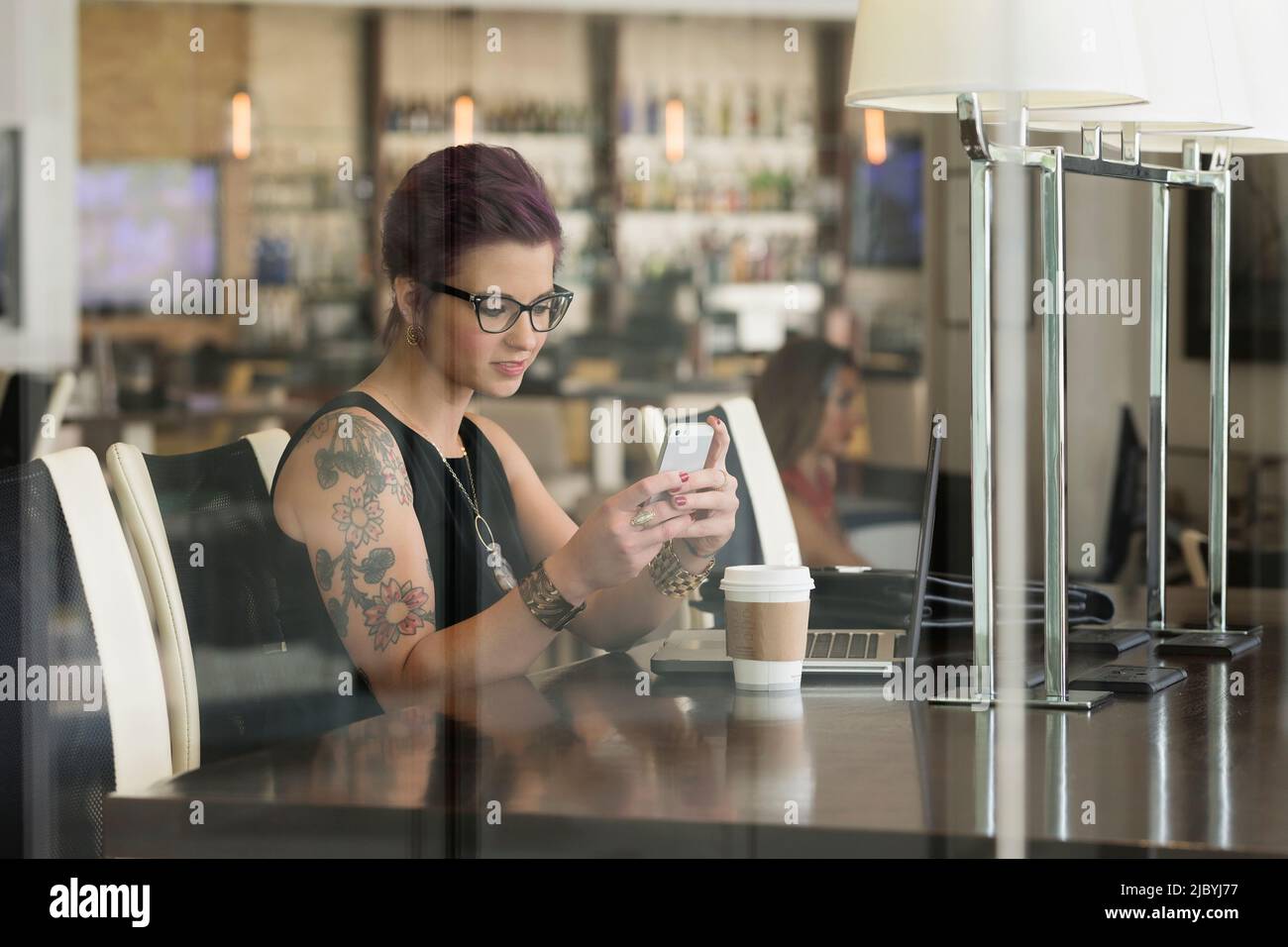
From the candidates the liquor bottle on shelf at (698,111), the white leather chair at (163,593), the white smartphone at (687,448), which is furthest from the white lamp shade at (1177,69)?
the liquor bottle on shelf at (698,111)

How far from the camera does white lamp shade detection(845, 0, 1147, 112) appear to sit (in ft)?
3.41

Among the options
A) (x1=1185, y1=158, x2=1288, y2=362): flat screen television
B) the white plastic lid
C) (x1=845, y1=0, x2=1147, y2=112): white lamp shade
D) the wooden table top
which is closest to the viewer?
the wooden table top

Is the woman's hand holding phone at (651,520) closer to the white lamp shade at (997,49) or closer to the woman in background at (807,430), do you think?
the white lamp shade at (997,49)

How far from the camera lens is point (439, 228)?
5.11ft

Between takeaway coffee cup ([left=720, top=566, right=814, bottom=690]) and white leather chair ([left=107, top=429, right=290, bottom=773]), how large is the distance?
0.43 metres

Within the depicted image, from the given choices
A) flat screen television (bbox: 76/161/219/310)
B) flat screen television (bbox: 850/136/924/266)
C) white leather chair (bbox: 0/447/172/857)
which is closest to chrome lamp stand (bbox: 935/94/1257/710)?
white leather chair (bbox: 0/447/172/857)

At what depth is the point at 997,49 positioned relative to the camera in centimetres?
108

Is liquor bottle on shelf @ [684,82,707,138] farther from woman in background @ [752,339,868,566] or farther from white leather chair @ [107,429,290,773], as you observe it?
white leather chair @ [107,429,290,773]

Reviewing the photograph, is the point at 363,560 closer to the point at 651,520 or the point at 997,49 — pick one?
the point at 651,520

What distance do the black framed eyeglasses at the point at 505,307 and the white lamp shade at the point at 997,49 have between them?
451mm

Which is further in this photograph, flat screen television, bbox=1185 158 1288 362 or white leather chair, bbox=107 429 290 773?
flat screen television, bbox=1185 158 1288 362

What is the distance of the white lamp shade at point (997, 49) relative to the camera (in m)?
1.04

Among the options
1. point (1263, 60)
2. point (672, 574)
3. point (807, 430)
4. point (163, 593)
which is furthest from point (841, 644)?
point (807, 430)
